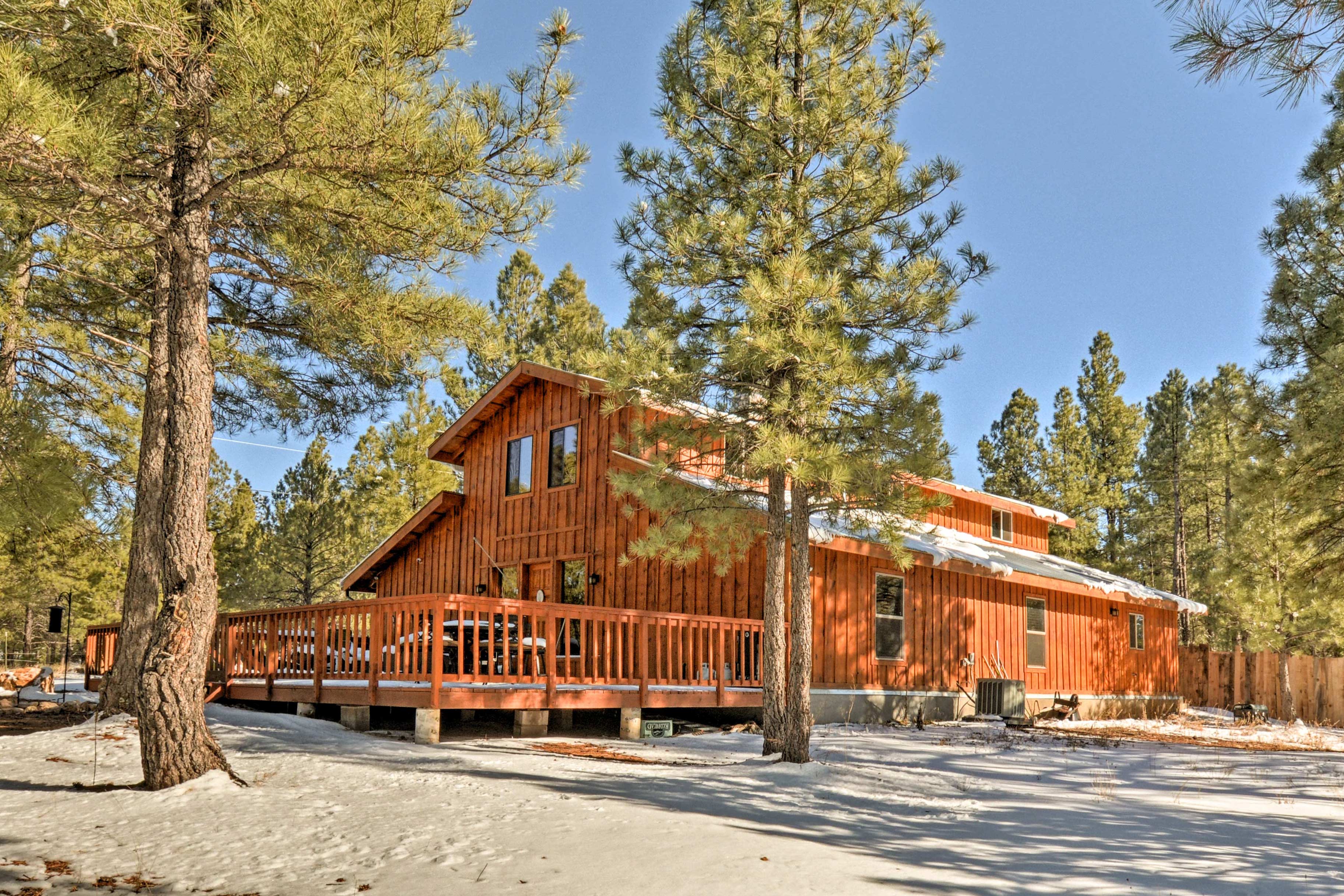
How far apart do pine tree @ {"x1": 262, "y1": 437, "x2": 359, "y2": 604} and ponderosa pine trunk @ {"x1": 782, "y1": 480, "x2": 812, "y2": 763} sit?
1876cm

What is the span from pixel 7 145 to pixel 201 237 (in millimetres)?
2127

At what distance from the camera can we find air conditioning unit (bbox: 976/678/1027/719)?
648 inches

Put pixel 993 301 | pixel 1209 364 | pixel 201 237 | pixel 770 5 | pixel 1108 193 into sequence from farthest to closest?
pixel 1108 193, pixel 1209 364, pixel 993 301, pixel 770 5, pixel 201 237

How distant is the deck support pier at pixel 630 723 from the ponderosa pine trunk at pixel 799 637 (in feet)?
10.6

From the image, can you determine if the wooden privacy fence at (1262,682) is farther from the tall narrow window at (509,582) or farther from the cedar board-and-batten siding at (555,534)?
the tall narrow window at (509,582)

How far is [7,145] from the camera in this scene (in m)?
6.51

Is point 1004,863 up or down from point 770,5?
down

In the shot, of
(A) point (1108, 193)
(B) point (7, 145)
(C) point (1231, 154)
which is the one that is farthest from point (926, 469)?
(A) point (1108, 193)

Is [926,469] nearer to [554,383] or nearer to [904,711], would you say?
[904,711]

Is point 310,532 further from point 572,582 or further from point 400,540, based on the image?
point 572,582

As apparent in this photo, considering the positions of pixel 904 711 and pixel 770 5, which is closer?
pixel 770 5

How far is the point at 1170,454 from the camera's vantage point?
1377 inches

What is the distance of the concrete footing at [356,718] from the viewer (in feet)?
40.1

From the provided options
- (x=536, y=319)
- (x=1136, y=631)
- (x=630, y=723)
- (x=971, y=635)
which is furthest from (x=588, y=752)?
(x=536, y=319)
